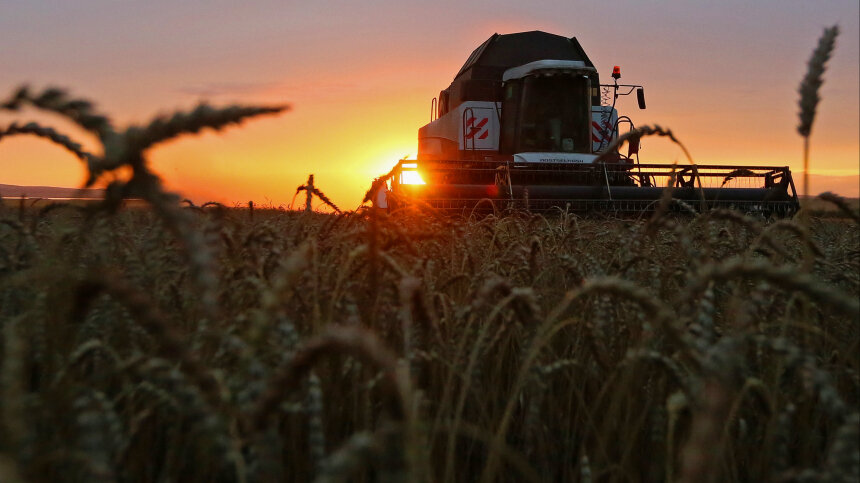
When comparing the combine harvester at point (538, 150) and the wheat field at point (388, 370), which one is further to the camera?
the combine harvester at point (538, 150)

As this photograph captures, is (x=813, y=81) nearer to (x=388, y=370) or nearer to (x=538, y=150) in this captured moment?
(x=388, y=370)

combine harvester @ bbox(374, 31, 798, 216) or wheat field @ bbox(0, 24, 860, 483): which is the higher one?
combine harvester @ bbox(374, 31, 798, 216)

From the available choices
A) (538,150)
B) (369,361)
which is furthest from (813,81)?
(538,150)

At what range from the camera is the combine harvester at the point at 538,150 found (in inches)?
487

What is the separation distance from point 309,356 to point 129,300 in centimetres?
18

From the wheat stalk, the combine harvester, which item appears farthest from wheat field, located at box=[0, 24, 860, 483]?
the combine harvester

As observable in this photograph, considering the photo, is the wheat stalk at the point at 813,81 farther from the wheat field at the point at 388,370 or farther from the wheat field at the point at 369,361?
the wheat field at the point at 388,370

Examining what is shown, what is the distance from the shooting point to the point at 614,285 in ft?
2.80

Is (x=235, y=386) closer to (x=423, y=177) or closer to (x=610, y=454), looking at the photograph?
(x=610, y=454)

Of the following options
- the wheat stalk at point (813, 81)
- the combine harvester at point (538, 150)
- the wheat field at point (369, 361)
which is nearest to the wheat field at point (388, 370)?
the wheat field at point (369, 361)

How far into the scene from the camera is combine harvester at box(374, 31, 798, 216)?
1236 cm

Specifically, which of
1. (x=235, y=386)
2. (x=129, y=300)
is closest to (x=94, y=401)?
(x=235, y=386)

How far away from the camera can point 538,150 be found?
1473 centimetres

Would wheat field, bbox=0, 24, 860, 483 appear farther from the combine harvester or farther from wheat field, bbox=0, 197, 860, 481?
the combine harvester
